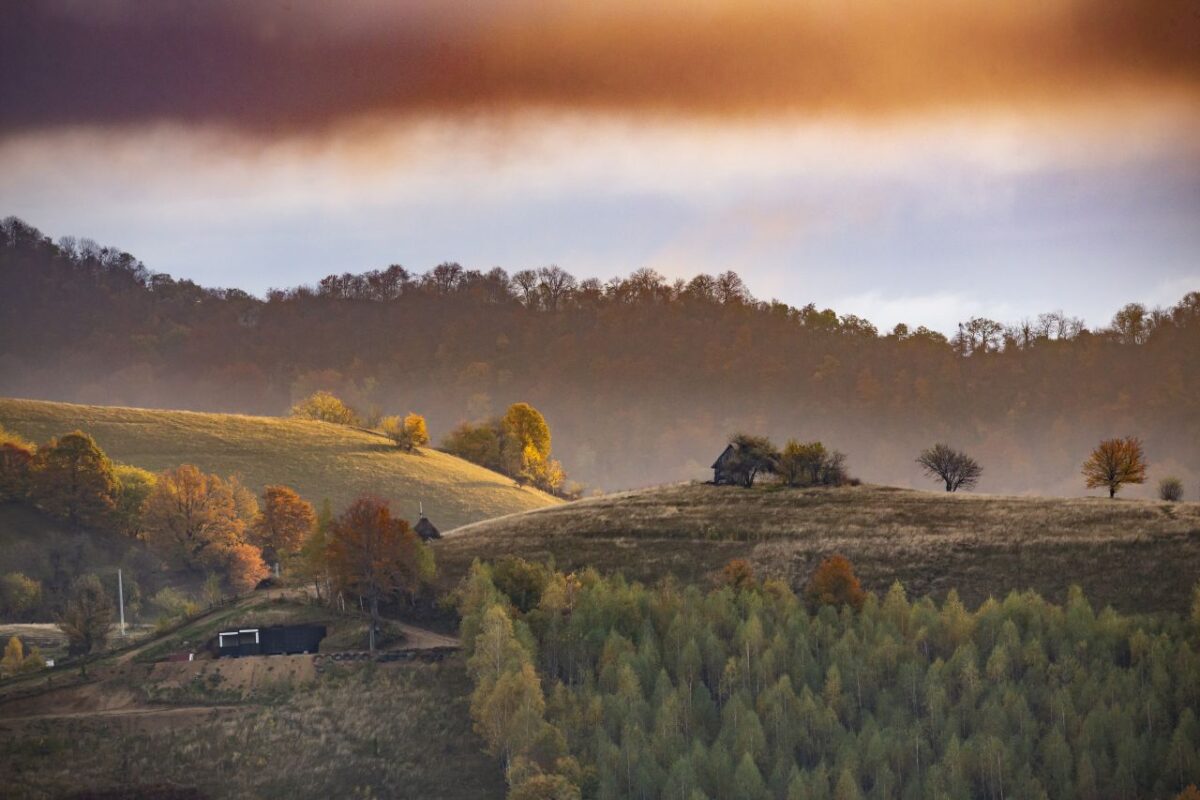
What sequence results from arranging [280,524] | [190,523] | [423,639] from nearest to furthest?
1. [423,639]
2. [190,523]
3. [280,524]

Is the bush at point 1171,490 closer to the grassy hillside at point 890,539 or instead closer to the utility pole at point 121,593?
the grassy hillside at point 890,539

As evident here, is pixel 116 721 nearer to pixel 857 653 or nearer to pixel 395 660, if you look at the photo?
pixel 395 660

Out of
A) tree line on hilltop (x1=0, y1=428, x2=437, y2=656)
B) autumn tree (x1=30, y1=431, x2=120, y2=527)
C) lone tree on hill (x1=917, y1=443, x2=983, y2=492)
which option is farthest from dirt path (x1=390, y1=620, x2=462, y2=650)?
lone tree on hill (x1=917, y1=443, x2=983, y2=492)

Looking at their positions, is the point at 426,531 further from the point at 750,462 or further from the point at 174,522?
the point at 750,462

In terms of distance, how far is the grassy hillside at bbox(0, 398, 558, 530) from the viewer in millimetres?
178875

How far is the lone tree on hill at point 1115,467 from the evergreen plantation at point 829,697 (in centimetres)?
3898

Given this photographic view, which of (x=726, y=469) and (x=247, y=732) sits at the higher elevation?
(x=726, y=469)

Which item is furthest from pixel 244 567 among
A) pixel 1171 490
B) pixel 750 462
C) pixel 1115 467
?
pixel 1171 490

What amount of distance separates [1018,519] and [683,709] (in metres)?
46.0

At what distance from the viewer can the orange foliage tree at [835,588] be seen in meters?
108

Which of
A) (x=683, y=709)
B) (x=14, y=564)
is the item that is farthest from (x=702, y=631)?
(x=14, y=564)

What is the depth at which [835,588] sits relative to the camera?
109 metres

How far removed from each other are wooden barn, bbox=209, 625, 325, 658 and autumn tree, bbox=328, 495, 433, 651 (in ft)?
17.5

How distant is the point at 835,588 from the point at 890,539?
1615cm
